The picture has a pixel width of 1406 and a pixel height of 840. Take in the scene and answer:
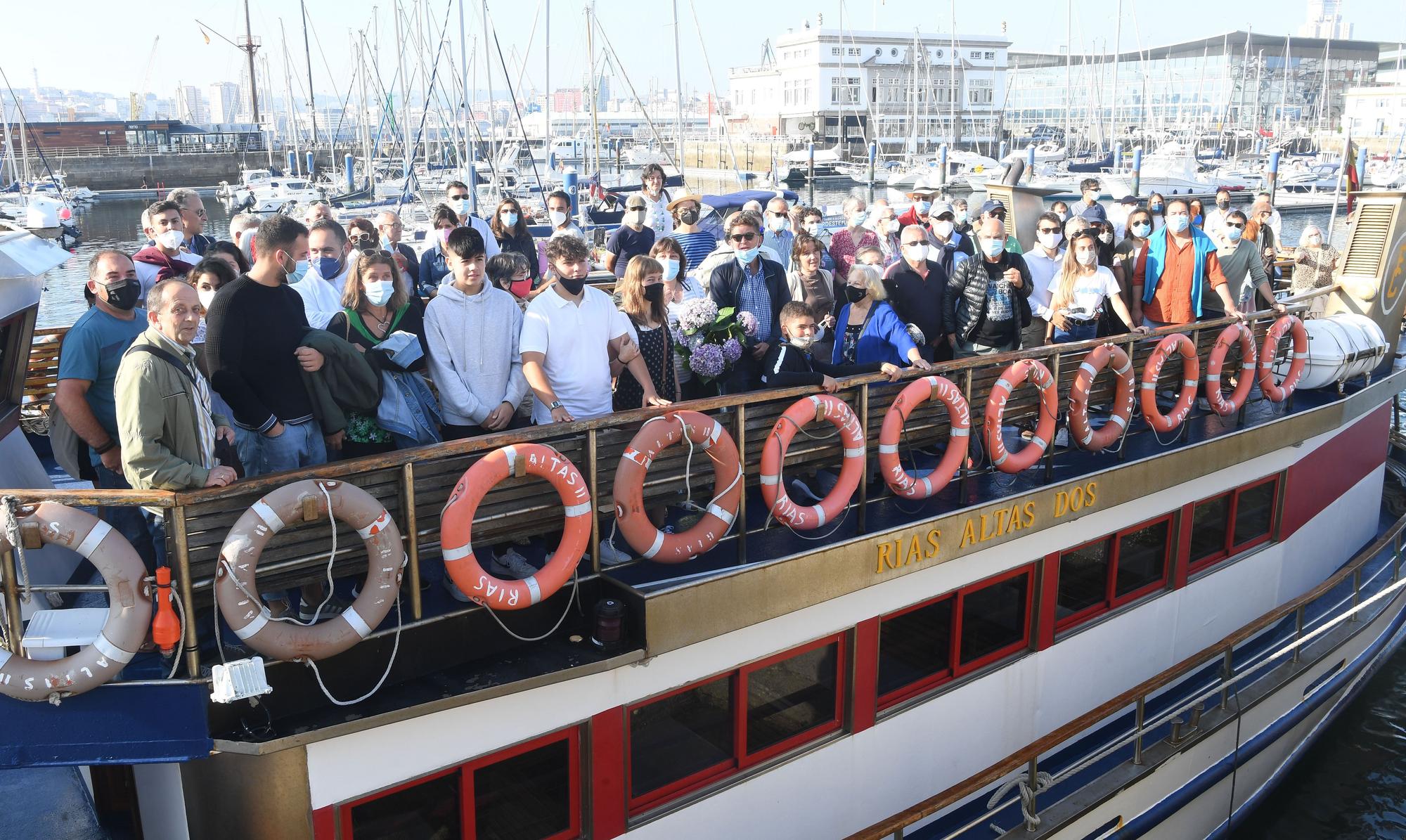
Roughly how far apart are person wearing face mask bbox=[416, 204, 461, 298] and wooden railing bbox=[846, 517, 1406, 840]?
537 cm

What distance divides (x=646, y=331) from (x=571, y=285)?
2.02 ft

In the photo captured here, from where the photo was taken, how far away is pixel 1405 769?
33.7 feet

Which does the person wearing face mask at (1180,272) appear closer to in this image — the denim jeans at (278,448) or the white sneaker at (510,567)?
the white sneaker at (510,567)

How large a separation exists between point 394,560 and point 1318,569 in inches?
331

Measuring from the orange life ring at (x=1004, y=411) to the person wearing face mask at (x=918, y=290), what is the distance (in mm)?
882

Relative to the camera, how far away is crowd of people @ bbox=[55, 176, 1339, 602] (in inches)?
183

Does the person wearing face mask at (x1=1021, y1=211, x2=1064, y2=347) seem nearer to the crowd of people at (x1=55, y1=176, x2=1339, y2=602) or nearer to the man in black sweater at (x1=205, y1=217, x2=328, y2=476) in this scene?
the crowd of people at (x1=55, y1=176, x2=1339, y2=602)

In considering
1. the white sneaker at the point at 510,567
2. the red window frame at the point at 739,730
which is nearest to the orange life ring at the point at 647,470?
the white sneaker at the point at 510,567

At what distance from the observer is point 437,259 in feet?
30.5

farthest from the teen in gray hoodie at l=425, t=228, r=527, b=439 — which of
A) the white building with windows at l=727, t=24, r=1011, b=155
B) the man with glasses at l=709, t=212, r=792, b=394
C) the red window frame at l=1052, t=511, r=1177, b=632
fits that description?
the white building with windows at l=727, t=24, r=1011, b=155

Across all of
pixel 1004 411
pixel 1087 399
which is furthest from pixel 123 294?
pixel 1087 399

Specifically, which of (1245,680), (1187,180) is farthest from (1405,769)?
(1187,180)

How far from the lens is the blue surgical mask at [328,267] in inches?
248

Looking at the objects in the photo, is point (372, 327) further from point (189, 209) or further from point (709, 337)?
point (189, 209)
